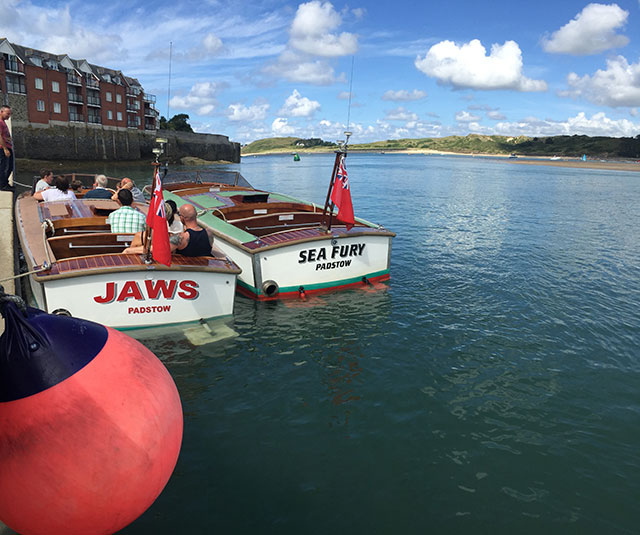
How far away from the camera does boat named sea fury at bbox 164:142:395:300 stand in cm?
1002

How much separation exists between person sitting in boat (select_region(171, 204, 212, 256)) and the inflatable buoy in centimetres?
531

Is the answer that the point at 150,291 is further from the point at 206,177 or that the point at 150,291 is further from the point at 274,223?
the point at 206,177

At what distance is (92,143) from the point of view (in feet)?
201

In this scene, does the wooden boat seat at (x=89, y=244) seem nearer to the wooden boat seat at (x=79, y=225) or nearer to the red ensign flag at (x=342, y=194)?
the wooden boat seat at (x=79, y=225)

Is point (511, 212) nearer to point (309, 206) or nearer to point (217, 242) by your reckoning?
point (309, 206)

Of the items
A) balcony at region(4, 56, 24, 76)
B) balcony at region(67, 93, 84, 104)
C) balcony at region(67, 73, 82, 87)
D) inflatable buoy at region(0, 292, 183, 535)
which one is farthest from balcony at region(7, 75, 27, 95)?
inflatable buoy at region(0, 292, 183, 535)

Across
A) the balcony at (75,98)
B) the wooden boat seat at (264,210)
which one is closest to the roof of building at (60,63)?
the balcony at (75,98)

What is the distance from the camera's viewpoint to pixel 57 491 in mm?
2807

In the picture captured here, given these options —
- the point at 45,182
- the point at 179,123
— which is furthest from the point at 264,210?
the point at 179,123

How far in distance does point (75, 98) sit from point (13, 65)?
358 inches

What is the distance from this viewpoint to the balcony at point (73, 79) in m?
62.7

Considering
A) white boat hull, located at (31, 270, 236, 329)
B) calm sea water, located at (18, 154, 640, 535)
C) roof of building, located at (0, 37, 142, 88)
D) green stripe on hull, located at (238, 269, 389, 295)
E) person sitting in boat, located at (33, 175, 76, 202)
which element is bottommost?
calm sea water, located at (18, 154, 640, 535)

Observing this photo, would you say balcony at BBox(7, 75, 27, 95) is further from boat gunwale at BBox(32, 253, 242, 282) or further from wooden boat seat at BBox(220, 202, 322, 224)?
boat gunwale at BBox(32, 253, 242, 282)

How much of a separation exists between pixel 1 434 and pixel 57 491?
50 centimetres
